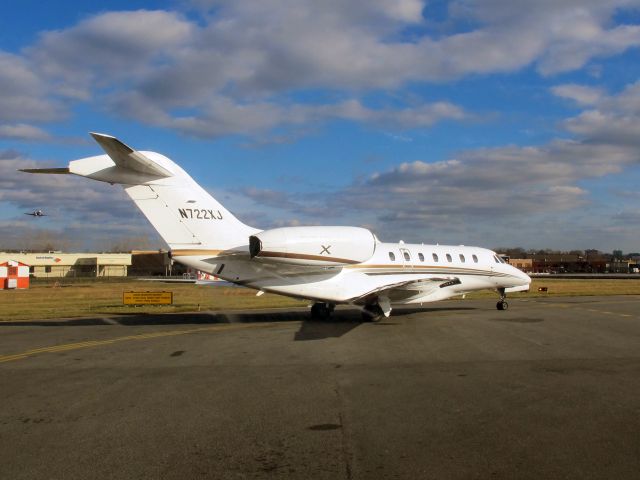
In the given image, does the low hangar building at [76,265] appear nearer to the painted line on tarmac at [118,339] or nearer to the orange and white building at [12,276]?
the orange and white building at [12,276]

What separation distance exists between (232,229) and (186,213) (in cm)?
158

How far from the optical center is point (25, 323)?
69.2 ft

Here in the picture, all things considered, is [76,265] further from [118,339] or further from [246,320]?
[118,339]

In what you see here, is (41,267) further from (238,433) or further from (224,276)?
(238,433)

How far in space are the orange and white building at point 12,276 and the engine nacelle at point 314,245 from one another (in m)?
40.1

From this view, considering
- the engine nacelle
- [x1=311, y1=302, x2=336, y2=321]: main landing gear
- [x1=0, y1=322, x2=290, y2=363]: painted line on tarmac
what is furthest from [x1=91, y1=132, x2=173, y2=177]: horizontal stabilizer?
[x1=311, y1=302, x2=336, y2=321]: main landing gear

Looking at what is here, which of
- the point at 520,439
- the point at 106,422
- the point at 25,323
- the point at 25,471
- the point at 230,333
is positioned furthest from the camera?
the point at 25,323

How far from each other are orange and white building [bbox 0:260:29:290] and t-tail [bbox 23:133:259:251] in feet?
126

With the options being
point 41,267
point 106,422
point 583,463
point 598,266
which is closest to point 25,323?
point 106,422

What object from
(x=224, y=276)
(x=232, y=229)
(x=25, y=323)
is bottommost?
(x=25, y=323)

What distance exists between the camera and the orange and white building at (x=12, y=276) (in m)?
47.9

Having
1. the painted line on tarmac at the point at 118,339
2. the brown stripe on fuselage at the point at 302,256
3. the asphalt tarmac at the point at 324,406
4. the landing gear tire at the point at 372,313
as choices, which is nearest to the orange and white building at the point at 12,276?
the asphalt tarmac at the point at 324,406

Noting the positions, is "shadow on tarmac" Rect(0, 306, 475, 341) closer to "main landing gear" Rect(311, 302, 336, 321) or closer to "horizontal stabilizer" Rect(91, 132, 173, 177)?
"main landing gear" Rect(311, 302, 336, 321)

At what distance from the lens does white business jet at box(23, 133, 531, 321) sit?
16.3 meters
